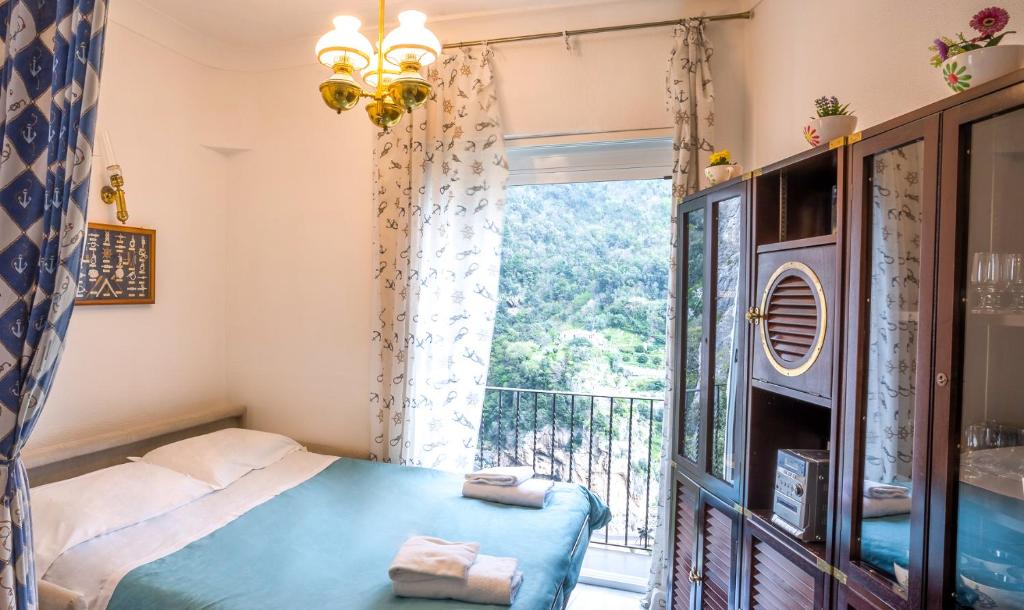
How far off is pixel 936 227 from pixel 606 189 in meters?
1.97

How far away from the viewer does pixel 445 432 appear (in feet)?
9.39

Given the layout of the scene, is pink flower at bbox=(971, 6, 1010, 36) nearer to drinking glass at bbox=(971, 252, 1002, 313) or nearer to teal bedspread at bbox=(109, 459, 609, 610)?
drinking glass at bbox=(971, 252, 1002, 313)

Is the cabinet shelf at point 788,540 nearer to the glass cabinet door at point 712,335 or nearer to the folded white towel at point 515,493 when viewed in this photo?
the glass cabinet door at point 712,335

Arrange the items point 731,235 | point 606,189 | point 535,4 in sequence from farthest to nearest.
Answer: point 606,189 < point 535,4 < point 731,235

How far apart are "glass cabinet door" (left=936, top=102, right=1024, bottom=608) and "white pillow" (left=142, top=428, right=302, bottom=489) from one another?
2721 mm

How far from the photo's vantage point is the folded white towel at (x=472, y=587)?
1.60 metres

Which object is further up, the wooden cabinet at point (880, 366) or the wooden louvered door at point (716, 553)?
the wooden cabinet at point (880, 366)

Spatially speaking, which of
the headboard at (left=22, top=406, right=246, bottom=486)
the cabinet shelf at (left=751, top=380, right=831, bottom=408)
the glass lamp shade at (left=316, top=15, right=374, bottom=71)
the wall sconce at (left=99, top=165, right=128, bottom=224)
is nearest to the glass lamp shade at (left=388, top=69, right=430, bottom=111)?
the glass lamp shade at (left=316, top=15, right=374, bottom=71)

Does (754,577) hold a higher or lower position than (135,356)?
lower

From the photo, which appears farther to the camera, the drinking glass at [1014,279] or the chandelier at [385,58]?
the chandelier at [385,58]

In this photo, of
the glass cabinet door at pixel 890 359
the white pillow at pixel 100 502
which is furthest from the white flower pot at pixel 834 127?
the white pillow at pixel 100 502

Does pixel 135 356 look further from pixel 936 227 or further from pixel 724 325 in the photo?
pixel 936 227

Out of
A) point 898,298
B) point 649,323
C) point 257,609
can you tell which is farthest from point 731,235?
point 257,609

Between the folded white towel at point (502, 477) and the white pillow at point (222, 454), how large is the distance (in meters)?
1.13
